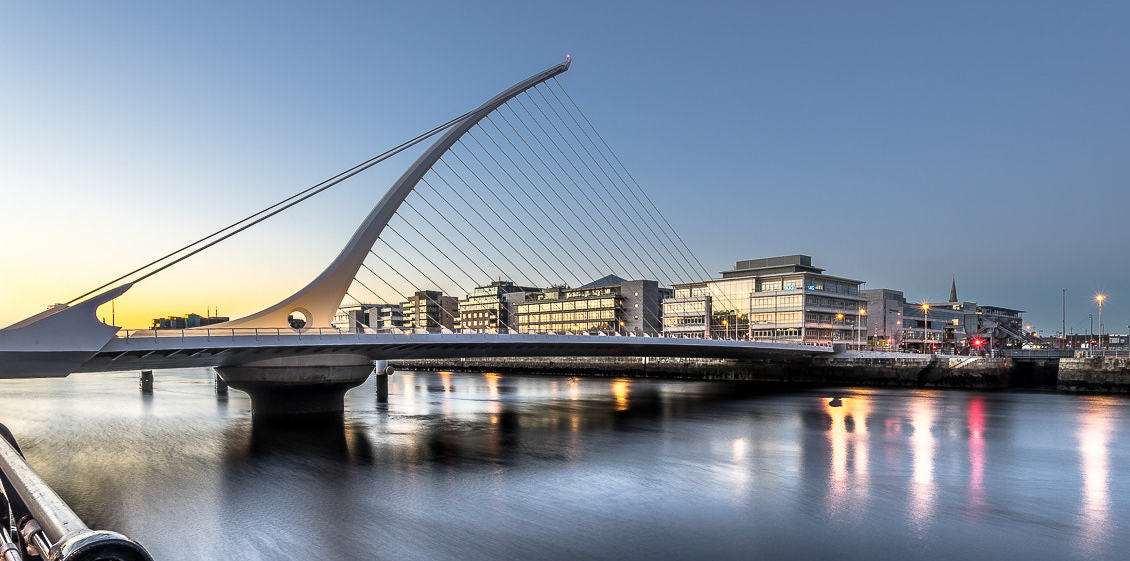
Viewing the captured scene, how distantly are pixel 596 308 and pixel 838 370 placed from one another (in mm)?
77081

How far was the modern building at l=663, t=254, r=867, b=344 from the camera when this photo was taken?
110625 mm

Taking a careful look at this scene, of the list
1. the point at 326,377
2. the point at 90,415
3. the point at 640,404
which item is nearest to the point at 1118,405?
the point at 640,404

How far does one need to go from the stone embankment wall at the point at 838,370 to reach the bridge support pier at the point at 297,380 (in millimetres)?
53294

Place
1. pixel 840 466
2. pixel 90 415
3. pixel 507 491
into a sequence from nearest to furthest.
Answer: pixel 507 491 < pixel 840 466 < pixel 90 415

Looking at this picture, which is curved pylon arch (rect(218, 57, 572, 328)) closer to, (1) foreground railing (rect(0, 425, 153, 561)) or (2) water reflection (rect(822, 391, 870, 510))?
(2) water reflection (rect(822, 391, 870, 510))

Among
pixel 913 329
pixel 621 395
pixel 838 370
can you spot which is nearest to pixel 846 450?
pixel 621 395

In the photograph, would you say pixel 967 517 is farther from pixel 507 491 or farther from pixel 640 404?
pixel 640 404

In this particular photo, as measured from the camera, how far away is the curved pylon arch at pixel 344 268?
31062 millimetres

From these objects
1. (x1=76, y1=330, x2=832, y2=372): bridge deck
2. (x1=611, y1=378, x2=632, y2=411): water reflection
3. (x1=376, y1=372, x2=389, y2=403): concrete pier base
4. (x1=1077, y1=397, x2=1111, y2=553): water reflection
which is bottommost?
(x1=611, y1=378, x2=632, y2=411): water reflection

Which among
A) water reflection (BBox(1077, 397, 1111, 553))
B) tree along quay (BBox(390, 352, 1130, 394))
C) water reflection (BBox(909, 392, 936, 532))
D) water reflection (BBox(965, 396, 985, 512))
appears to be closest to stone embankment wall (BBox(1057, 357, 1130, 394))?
tree along quay (BBox(390, 352, 1130, 394))

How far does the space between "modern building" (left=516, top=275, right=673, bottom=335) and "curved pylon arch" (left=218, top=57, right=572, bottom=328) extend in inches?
3996

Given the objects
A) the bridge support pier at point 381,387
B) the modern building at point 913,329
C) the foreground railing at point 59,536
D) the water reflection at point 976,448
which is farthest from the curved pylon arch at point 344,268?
the modern building at point 913,329

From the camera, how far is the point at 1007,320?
183 m

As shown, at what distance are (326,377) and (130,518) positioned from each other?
1697 cm
